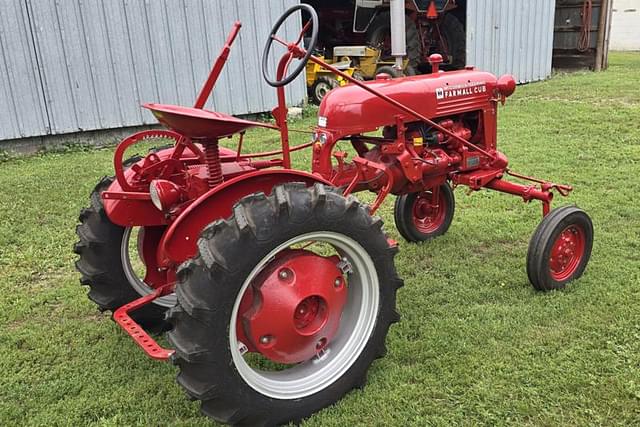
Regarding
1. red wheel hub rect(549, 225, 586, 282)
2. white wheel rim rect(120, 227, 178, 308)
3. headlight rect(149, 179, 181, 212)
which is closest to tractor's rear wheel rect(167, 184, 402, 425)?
headlight rect(149, 179, 181, 212)

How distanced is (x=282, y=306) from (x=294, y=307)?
5 centimetres

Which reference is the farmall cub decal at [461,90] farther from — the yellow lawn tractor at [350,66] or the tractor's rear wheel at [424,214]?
the yellow lawn tractor at [350,66]

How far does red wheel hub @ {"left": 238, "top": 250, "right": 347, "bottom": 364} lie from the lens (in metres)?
2.30

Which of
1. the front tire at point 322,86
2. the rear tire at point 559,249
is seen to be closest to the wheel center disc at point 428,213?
the rear tire at point 559,249

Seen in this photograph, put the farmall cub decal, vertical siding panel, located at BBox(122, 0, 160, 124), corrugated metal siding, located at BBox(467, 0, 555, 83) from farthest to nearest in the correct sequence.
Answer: corrugated metal siding, located at BBox(467, 0, 555, 83), vertical siding panel, located at BBox(122, 0, 160, 124), the farmall cub decal

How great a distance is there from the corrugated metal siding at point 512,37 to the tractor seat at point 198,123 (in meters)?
9.85

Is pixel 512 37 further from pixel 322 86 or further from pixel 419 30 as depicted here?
pixel 322 86

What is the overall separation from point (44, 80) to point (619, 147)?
7.02 metres

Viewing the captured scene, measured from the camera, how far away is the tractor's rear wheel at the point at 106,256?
9.27ft

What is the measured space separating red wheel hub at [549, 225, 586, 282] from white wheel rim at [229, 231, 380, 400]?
138 centimetres

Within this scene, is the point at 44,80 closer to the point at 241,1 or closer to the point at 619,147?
the point at 241,1

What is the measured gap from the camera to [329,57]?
12438 mm

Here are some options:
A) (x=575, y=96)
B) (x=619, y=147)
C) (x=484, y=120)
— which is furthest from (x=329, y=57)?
(x=484, y=120)

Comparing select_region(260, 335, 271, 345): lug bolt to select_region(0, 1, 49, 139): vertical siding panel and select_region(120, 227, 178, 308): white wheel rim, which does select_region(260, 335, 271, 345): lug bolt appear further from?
select_region(0, 1, 49, 139): vertical siding panel
